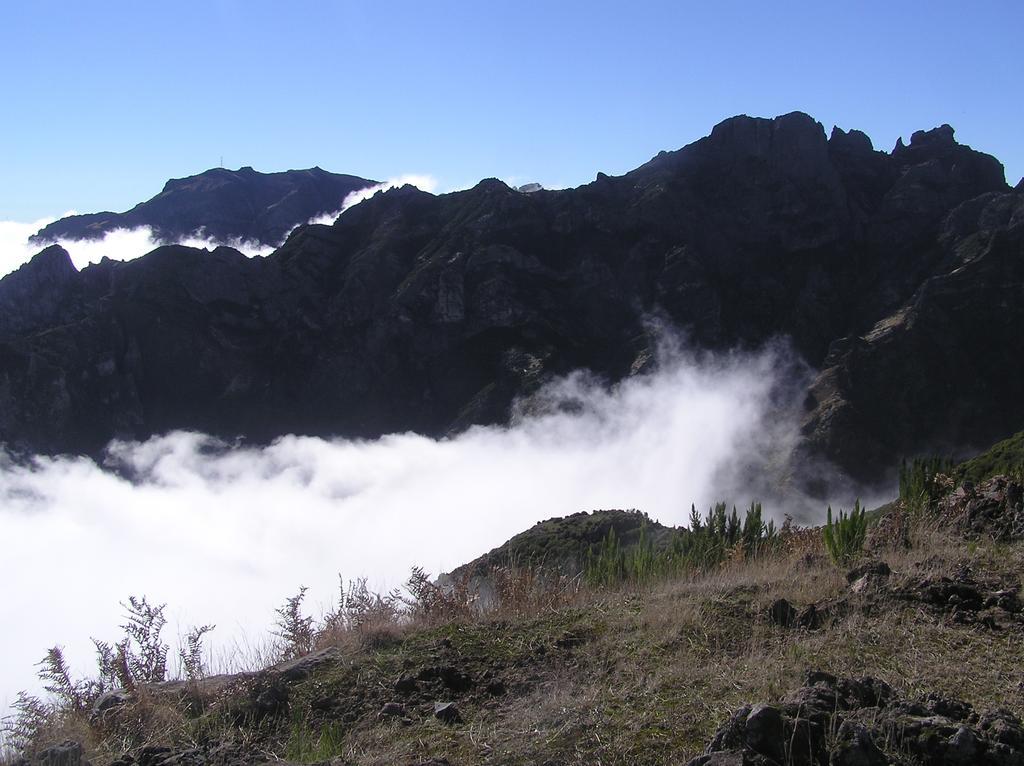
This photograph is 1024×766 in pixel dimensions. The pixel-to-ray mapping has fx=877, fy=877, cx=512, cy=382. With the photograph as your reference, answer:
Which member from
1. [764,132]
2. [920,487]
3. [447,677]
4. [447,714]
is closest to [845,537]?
[920,487]

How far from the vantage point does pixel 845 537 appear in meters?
7.11

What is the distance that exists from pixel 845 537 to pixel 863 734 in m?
4.12

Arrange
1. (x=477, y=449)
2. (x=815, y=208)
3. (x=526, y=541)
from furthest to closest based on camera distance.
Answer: (x=477, y=449) → (x=815, y=208) → (x=526, y=541)

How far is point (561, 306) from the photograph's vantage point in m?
104

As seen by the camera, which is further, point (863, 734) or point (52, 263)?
point (52, 263)

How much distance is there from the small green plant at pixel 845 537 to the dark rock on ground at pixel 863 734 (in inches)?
134

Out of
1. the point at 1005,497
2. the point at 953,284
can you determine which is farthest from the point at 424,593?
the point at 953,284

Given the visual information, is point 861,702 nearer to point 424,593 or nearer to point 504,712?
point 504,712

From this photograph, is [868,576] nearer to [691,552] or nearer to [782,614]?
[782,614]

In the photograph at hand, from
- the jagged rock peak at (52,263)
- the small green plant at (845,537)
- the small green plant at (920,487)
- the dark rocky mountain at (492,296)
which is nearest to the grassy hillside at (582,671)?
the small green plant at (845,537)

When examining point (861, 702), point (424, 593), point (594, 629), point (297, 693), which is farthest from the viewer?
point (424, 593)

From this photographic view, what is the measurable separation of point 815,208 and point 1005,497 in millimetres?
102966

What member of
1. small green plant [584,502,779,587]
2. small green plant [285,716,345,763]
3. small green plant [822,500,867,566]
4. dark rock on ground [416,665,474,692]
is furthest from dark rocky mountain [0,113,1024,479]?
small green plant [285,716,345,763]

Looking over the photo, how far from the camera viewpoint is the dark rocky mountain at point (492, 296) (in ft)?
328
